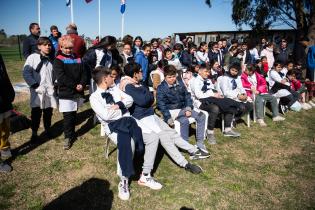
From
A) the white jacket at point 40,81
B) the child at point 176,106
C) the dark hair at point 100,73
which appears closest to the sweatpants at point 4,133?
the white jacket at point 40,81

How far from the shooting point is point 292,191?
3.88m

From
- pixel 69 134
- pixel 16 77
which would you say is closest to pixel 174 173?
pixel 69 134

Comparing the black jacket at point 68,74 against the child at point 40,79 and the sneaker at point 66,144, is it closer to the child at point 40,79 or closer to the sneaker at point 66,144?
the child at point 40,79

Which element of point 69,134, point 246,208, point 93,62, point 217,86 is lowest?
point 246,208

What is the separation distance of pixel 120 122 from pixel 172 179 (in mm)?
1277

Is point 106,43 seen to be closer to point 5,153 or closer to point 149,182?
point 5,153

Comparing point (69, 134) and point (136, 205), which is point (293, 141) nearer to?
point (136, 205)

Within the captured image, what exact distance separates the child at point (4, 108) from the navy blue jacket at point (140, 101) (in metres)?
1.86

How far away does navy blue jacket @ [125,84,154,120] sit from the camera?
410cm

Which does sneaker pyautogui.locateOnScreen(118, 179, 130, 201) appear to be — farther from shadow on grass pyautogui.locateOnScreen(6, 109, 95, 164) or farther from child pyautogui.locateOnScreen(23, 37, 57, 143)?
child pyautogui.locateOnScreen(23, 37, 57, 143)

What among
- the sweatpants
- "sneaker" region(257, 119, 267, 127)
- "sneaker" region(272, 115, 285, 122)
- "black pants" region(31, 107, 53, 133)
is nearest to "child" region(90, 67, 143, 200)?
the sweatpants

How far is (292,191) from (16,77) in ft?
39.7

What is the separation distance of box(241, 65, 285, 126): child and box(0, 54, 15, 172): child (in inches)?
217

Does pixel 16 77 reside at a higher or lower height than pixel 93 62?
lower
